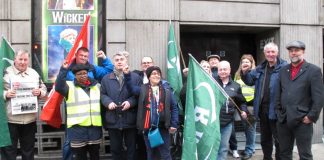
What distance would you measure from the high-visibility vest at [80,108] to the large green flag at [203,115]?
1.27 meters

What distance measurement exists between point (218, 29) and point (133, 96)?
3.70m

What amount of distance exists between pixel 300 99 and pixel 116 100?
2493 millimetres

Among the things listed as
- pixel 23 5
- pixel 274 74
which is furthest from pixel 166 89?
pixel 23 5

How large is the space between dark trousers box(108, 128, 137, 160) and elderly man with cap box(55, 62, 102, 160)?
29cm

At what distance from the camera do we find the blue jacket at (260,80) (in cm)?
560

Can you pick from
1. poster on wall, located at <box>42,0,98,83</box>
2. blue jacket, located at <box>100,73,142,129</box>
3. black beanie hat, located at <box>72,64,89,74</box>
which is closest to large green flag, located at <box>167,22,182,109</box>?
poster on wall, located at <box>42,0,98,83</box>

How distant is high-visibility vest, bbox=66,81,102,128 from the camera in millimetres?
5180

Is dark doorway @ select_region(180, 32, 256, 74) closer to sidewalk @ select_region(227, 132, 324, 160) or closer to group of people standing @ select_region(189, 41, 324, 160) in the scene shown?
sidewalk @ select_region(227, 132, 324, 160)

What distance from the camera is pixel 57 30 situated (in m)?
7.21

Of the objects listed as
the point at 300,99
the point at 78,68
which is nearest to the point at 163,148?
the point at 78,68

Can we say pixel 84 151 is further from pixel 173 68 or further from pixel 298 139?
pixel 298 139

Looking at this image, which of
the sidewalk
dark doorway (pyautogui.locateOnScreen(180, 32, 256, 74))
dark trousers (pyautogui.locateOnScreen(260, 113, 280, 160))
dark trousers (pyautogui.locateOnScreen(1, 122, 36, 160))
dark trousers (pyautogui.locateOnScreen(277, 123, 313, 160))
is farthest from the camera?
dark doorway (pyautogui.locateOnScreen(180, 32, 256, 74))

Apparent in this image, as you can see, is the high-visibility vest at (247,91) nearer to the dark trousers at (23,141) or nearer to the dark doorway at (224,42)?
the dark doorway at (224,42)

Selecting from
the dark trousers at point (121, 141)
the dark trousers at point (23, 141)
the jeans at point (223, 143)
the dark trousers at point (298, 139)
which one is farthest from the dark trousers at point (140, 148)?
the dark trousers at point (298, 139)
